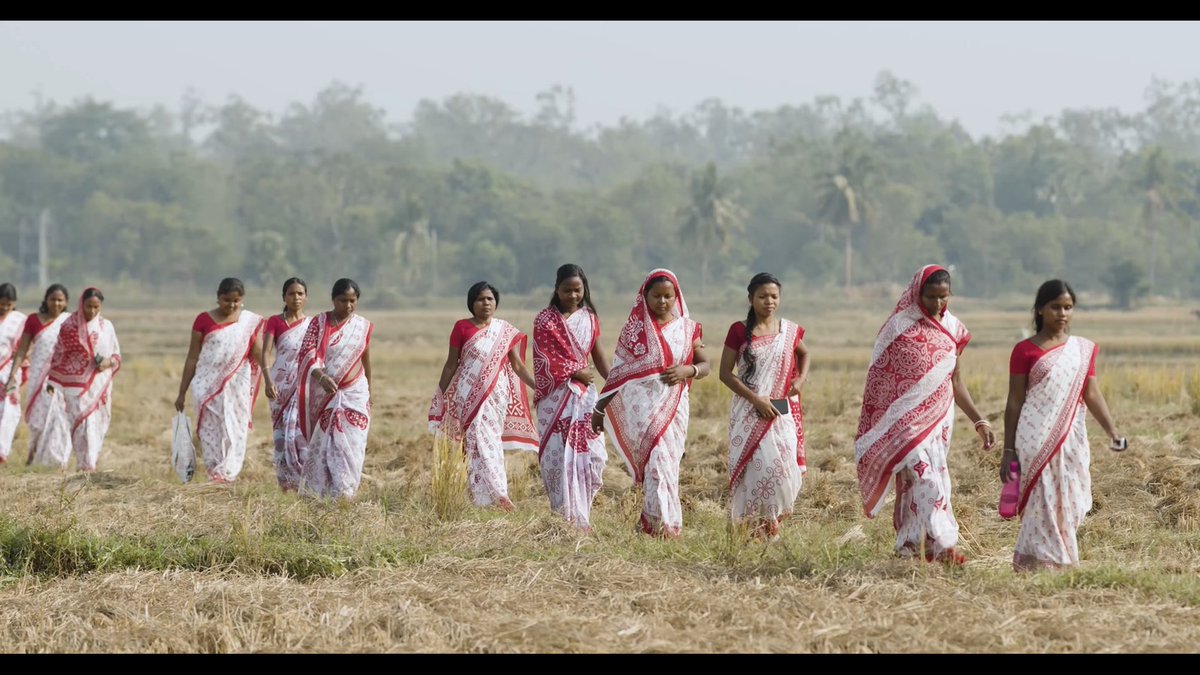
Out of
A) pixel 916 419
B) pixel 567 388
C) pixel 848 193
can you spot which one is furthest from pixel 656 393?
pixel 848 193

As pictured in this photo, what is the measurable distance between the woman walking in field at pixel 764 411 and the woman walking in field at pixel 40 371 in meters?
6.32

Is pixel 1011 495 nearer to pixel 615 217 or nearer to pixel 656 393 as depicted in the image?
pixel 656 393

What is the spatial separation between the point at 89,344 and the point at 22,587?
5.24m

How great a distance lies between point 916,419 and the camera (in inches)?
273

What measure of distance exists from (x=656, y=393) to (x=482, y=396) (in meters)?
1.66

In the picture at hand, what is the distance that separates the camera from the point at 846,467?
10.4 meters

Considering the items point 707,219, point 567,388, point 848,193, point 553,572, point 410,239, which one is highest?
point 848,193

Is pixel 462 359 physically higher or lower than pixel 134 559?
higher

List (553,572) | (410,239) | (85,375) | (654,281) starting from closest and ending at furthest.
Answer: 1. (553,572)
2. (654,281)
3. (85,375)
4. (410,239)

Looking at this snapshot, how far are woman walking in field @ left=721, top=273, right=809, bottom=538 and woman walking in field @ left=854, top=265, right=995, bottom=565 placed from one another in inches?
24.8

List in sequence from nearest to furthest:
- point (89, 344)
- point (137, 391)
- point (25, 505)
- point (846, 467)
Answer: point (25, 505) < point (846, 467) < point (89, 344) < point (137, 391)
